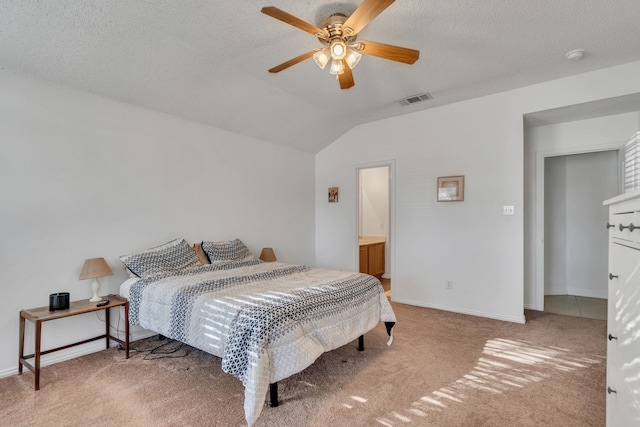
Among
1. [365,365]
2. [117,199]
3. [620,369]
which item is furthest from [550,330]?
[117,199]

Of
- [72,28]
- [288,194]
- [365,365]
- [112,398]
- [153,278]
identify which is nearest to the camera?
[112,398]

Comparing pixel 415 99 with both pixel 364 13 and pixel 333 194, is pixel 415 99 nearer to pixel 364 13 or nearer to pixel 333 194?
pixel 333 194

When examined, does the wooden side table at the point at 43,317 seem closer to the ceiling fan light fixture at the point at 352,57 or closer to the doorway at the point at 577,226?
the ceiling fan light fixture at the point at 352,57

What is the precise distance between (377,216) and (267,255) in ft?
9.64

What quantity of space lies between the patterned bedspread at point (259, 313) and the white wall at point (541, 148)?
2.53 m

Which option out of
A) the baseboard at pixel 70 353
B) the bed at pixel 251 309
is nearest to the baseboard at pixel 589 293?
the bed at pixel 251 309

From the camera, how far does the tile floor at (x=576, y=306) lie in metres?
3.89

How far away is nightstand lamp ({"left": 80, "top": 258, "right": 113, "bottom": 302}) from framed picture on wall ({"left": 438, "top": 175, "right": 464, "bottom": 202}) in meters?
3.79

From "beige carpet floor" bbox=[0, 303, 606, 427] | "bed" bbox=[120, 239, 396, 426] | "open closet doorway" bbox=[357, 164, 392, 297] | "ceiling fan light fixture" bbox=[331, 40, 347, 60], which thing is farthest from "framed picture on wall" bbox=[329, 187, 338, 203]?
"ceiling fan light fixture" bbox=[331, 40, 347, 60]

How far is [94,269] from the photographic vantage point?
8.86 feet

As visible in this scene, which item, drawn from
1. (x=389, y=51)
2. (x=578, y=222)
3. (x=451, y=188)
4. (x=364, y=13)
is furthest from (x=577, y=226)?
(x=364, y=13)

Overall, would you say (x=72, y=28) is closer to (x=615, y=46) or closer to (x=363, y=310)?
(x=363, y=310)

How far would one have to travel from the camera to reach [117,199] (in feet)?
10.1

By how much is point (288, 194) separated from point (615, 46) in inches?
156
